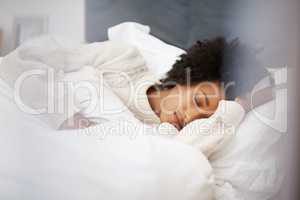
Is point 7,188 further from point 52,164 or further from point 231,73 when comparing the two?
point 231,73

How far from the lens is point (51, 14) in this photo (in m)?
0.59

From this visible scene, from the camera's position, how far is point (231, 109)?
2.06 feet

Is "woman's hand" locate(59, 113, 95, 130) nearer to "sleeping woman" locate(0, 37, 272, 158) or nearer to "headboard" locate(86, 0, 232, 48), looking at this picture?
"sleeping woman" locate(0, 37, 272, 158)

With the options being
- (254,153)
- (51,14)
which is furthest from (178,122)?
(51,14)

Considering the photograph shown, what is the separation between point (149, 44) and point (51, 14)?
0.21 metres

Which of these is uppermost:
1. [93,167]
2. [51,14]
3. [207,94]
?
[51,14]

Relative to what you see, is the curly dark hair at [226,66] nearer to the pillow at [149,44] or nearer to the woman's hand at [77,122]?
the pillow at [149,44]

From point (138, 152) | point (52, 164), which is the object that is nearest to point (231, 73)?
point (138, 152)

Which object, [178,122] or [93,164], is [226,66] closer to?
[178,122]

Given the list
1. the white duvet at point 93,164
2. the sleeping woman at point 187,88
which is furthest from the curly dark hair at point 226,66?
the white duvet at point 93,164

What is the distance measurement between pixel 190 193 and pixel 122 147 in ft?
0.37

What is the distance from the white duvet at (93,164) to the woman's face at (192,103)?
Result: 0.06 metres

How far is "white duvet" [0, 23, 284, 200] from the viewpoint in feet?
1.76

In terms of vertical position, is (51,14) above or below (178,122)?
above
